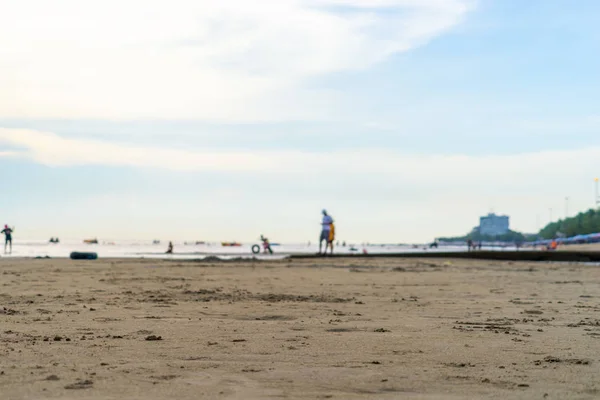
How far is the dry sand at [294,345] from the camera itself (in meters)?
4.30

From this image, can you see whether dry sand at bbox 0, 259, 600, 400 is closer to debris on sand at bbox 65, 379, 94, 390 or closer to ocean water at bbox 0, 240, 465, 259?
debris on sand at bbox 65, 379, 94, 390

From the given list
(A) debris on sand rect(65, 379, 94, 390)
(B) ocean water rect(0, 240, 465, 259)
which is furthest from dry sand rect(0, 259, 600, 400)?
(B) ocean water rect(0, 240, 465, 259)

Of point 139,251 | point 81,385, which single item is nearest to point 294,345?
point 81,385

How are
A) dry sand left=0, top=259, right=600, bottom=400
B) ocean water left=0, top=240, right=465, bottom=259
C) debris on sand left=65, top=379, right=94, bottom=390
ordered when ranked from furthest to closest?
ocean water left=0, top=240, right=465, bottom=259
dry sand left=0, top=259, right=600, bottom=400
debris on sand left=65, top=379, right=94, bottom=390

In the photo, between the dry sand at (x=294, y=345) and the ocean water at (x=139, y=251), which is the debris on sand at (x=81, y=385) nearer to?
the dry sand at (x=294, y=345)

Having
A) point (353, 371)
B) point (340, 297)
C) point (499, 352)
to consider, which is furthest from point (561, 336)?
point (340, 297)

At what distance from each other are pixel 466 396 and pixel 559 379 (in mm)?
910

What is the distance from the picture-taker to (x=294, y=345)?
591 centimetres

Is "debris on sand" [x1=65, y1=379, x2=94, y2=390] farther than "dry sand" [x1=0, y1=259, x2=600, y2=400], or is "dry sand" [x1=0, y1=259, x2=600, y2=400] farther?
"dry sand" [x1=0, y1=259, x2=600, y2=400]

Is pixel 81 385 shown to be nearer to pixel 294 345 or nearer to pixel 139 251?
pixel 294 345

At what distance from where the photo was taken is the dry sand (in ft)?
14.1

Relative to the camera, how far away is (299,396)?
4.09 m

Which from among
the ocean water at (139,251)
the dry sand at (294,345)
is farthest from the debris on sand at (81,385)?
the ocean water at (139,251)

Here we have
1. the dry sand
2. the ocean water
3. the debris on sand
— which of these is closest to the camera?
the debris on sand
